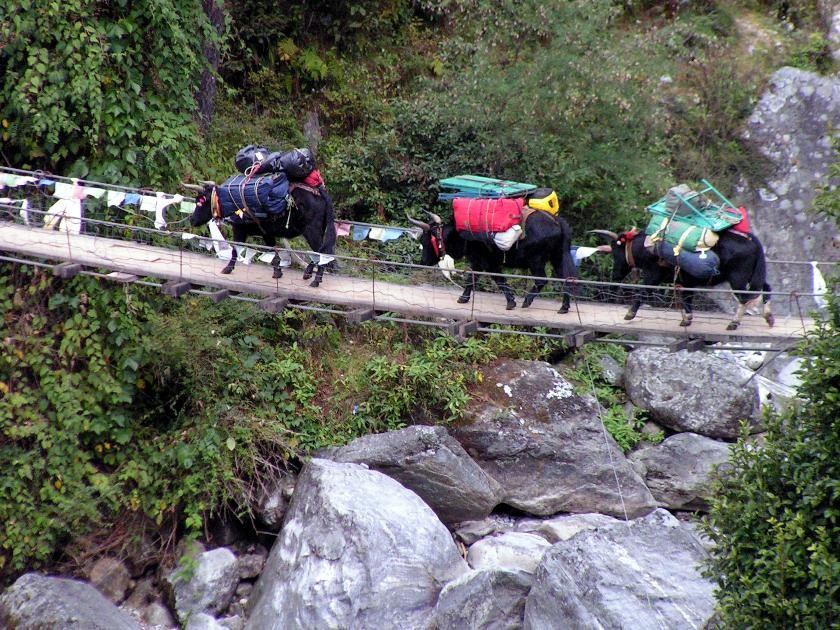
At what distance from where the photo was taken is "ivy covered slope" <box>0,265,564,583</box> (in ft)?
23.5

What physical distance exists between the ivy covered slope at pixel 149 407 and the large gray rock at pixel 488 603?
1895mm

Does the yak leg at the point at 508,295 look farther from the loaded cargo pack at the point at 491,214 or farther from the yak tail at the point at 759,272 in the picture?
the yak tail at the point at 759,272

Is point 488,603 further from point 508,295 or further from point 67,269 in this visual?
point 67,269

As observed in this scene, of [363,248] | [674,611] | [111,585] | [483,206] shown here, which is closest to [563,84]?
[363,248]

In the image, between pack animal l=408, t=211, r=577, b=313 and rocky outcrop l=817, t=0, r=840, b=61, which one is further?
rocky outcrop l=817, t=0, r=840, b=61

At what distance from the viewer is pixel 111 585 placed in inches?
281

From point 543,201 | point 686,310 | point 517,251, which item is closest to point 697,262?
point 686,310

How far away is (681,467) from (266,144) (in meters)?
5.39

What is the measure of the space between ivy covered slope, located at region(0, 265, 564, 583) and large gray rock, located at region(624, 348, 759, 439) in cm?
173

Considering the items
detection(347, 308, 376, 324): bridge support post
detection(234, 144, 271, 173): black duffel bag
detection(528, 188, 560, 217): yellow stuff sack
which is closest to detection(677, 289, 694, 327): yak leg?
detection(528, 188, 560, 217): yellow stuff sack

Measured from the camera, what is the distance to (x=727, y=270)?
6422 millimetres

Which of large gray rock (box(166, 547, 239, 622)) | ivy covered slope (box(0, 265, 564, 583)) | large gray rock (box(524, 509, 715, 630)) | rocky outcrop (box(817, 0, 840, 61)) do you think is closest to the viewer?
large gray rock (box(524, 509, 715, 630))

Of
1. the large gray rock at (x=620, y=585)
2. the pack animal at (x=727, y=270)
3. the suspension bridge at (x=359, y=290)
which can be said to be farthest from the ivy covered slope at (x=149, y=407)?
the large gray rock at (x=620, y=585)

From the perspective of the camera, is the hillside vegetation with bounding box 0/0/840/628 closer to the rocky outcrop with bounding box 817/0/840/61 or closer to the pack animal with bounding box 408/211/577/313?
the rocky outcrop with bounding box 817/0/840/61
